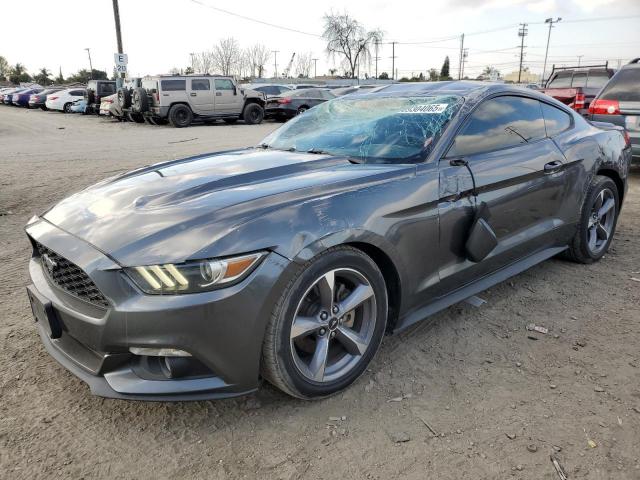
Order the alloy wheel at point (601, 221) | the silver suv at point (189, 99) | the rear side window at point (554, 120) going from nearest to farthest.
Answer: the rear side window at point (554, 120), the alloy wheel at point (601, 221), the silver suv at point (189, 99)

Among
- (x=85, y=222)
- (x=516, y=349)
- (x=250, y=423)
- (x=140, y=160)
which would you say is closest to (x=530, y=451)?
(x=516, y=349)

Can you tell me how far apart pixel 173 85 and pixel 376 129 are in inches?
665

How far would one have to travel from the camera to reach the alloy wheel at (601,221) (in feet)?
13.8

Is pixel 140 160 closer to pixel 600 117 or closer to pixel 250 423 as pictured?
pixel 600 117

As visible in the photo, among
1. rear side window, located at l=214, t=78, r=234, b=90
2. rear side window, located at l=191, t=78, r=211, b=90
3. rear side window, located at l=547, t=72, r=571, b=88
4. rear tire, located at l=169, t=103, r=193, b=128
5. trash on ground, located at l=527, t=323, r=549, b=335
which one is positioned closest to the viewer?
trash on ground, located at l=527, t=323, r=549, b=335

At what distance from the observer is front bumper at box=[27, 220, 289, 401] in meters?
2.03

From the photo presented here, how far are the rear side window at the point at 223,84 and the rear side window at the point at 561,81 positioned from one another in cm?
1137

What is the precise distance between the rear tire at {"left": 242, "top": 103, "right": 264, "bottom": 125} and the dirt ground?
57.3 ft

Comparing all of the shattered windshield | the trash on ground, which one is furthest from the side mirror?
the trash on ground

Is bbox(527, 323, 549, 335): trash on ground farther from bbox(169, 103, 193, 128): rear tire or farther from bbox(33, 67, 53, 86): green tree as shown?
bbox(33, 67, 53, 86): green tree

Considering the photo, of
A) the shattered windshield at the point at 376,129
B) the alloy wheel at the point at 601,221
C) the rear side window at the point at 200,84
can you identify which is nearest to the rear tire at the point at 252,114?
→ the rear side window at the point at 200,84

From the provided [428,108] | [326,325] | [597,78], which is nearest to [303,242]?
[326,325]

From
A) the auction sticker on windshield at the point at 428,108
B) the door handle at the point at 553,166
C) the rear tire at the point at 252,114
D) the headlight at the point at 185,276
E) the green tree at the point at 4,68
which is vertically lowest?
the rear tire at the point at 252,114

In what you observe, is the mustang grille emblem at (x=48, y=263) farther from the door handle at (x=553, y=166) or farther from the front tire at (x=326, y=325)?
the door handle at (x=553, y=166)
